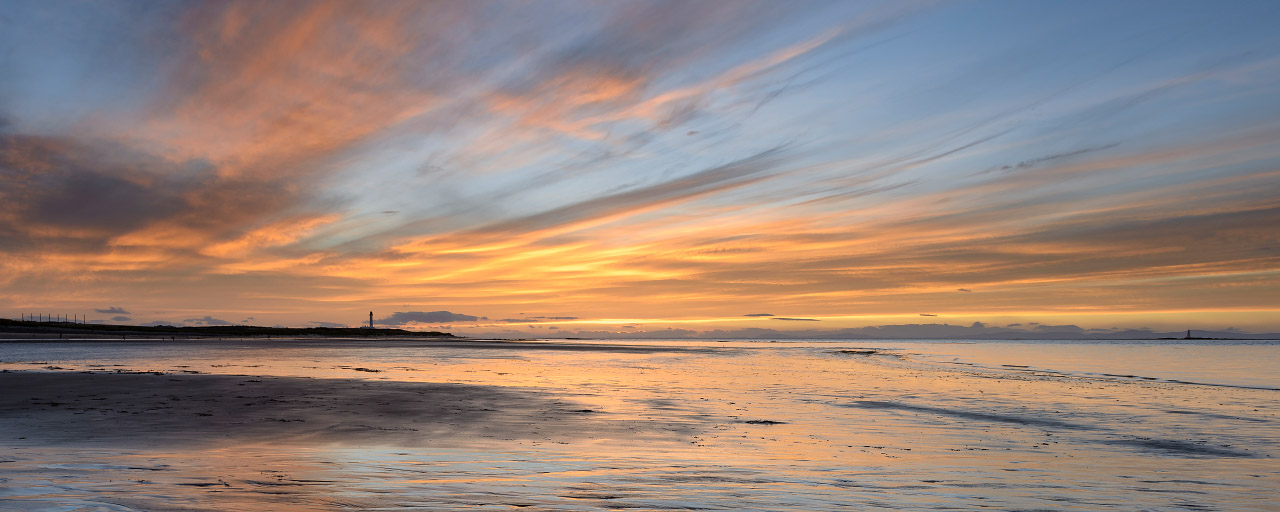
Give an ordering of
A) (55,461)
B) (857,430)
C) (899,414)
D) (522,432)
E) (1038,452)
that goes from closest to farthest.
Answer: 1. (55,461)
2. (1038,452)
3. (522,432)
4. (857,430)
5. (899,414)

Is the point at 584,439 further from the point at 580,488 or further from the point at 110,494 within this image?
the point at 110,494

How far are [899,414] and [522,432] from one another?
36.4ft

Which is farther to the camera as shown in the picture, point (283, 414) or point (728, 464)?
point (283, 414)

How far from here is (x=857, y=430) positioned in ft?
54.1

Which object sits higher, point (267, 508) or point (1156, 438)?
point (267, 508)

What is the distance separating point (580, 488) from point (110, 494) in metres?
5.41

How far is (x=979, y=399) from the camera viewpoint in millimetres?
24953

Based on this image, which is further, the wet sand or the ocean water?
the wet sand

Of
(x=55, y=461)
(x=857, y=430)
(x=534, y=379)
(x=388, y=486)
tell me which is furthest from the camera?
(x=534, y=379)

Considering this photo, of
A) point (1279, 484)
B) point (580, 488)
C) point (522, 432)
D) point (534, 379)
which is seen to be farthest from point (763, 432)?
point (534, 379)

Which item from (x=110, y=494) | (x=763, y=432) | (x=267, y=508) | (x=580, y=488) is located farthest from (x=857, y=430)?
(x=110, y=494)

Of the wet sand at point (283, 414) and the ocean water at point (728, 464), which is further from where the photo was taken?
the wet sand at point (283, 414)

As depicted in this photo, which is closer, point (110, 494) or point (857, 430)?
point (110, 494)

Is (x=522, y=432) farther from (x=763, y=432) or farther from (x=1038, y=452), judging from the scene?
(x=1038, y=452)
